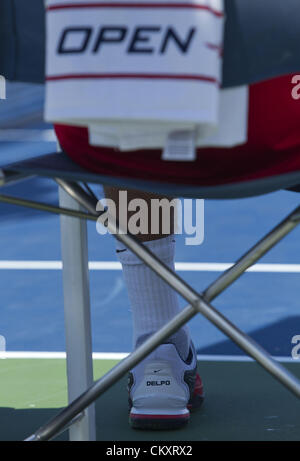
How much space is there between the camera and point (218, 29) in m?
1.32

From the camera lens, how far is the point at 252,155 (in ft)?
5.27

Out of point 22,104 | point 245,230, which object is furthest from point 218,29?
point 22,104

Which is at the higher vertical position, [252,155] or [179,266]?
[179,266]

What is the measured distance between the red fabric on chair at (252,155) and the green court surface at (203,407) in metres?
0.91

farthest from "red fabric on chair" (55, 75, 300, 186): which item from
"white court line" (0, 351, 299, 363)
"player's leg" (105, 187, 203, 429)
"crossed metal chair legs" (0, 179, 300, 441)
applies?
"white court line" (0, 351, 299, 363)

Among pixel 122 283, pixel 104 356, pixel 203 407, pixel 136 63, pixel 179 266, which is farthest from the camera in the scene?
pixel 179 266

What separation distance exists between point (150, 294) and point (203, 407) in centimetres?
36

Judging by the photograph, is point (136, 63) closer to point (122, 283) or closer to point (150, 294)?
point (150, 294)

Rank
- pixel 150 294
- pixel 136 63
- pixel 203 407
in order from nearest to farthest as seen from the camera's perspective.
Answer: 1. pixel 136 63
2. pixel 150 294
3. pixel 203 407

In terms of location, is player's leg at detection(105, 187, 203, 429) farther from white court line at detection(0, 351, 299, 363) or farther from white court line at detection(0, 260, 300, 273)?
white court line at detection(0, 260, 300, 273)

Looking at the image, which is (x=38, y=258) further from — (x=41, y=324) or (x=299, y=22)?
(x=299, y=22)

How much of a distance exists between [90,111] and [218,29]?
0.64 ft

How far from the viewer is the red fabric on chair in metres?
1.58

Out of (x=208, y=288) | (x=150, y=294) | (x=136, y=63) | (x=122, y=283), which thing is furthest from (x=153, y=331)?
(x=122, y=283)
